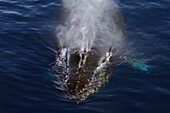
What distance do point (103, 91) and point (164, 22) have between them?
319 inches

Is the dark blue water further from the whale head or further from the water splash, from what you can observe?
the water splash

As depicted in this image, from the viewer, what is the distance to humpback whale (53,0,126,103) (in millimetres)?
11008

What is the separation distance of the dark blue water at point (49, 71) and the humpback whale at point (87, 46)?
0.44 meters

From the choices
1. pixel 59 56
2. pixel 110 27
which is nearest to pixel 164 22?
pixel 110 27

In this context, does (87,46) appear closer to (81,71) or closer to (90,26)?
(81,71)

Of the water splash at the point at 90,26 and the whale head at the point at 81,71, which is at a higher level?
the water splash at the point at 90,26

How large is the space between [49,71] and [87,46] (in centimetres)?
266

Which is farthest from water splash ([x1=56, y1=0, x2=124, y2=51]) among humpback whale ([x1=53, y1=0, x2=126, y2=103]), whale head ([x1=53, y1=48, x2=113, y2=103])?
whale head ([x1=53, y1=48, x2=113, y2=103])

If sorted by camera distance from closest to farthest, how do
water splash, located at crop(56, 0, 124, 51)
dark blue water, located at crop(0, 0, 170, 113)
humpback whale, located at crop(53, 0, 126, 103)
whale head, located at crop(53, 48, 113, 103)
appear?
dark blue water, located at crop(0, 0, 170, 113)
whale head, located at crop(53, 48, 113, 103)
humpback whale, located at crop(53, 0, 126, 103)
water splash, located at crop(56, 0, 124, 51)

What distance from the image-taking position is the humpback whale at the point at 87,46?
36.1 feet

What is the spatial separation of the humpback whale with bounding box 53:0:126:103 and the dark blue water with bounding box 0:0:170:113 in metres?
0.44

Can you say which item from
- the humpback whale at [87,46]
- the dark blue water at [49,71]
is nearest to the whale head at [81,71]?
the humpback whale at [87,46]

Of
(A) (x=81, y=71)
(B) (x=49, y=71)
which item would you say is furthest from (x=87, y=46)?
(B) (x=49, y=71)

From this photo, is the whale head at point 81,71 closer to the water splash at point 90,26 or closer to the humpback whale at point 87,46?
the humpback whale at point 87,46
